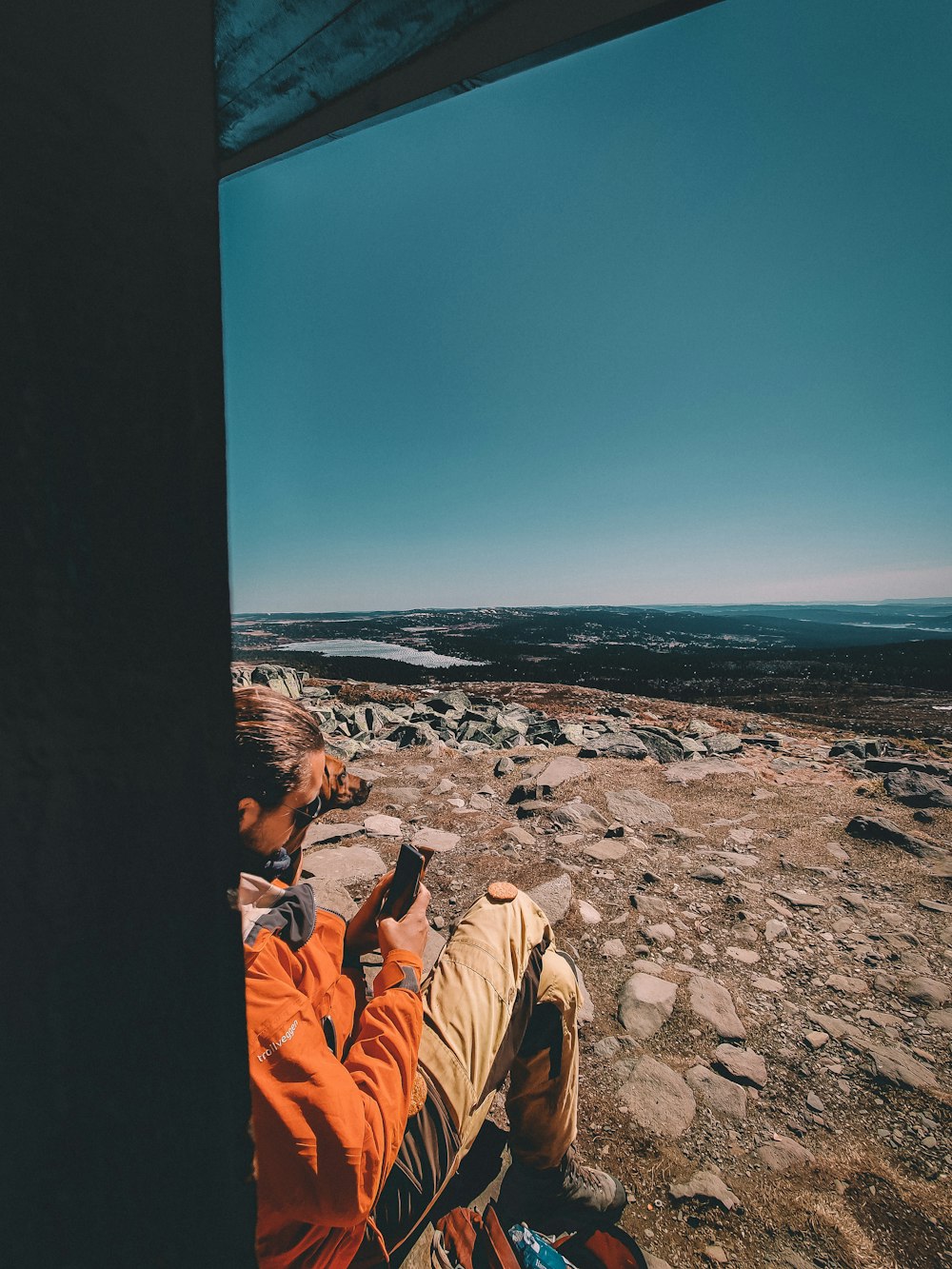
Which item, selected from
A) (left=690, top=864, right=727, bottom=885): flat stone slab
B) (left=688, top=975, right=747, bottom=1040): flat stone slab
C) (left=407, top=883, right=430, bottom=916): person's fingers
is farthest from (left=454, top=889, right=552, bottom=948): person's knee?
(left=690, top=864, right=727, bottom=885): flat stone slab

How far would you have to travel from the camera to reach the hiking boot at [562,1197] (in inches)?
53.5

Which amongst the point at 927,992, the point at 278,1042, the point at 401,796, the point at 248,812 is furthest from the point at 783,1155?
the point at 401,796

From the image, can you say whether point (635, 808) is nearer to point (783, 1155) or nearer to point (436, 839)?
point (436, 839)

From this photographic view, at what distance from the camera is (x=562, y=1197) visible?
4.47 feet

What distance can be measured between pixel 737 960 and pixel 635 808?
5.87 feet

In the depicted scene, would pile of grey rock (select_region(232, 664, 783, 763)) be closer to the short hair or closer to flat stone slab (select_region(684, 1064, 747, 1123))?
the short hair

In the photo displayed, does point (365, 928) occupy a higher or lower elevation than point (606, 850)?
higher

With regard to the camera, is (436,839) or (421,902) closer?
(421,902)

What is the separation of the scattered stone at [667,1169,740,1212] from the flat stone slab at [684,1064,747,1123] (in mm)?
237

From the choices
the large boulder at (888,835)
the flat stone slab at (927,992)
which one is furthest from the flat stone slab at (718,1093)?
the large boulder at (888,835)

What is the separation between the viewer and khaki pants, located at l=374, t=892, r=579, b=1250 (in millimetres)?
1104

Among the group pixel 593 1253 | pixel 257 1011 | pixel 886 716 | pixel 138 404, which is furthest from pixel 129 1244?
pixel 886 716

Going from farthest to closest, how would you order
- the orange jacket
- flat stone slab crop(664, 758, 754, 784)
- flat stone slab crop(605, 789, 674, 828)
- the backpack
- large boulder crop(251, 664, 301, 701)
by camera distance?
1. large boulder crop(251, 664, 301, 701)
2. flat stone slab crop(664, 758, 754, 784)
3. flat stone slab crop(605, 789, 674, 828)
4. the backpack
5. the orange jacket

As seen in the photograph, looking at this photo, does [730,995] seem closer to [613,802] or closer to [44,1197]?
[613,802]
